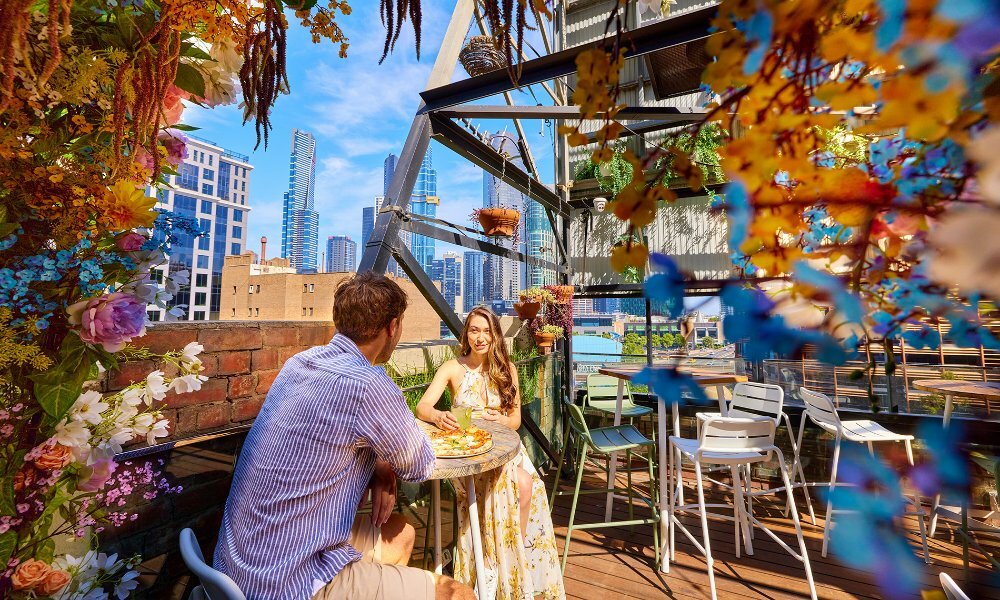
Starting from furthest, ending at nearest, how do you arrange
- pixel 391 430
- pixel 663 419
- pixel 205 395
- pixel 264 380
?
pixel 663 419, pixel 264 380, pixel 205 395, pixel 391 430

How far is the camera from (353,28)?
3.29ft

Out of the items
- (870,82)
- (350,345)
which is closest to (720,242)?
(350,345)

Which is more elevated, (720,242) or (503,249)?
(720,242)

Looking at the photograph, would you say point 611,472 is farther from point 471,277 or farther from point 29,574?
point 471,277

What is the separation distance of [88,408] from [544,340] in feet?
11.7

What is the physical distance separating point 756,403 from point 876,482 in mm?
3519

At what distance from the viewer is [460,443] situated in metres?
1.84

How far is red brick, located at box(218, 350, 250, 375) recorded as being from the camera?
5.12 ft

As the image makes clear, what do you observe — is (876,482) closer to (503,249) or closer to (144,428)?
→ (144,428)

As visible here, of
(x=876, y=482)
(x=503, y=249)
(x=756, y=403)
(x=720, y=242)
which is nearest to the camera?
(x=876, y=482)

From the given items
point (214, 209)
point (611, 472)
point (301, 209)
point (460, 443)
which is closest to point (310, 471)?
point (460, 443)

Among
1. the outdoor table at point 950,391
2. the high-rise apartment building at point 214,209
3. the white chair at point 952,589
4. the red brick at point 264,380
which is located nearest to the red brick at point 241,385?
the red brick at point 264,380

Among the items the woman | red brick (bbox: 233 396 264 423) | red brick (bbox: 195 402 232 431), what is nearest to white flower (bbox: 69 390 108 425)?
red brick (bbox: 195 402 232 431)

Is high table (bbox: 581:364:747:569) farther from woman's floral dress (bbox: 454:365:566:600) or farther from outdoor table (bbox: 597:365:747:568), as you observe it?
woman's floral dress (bbox: 454:365:566:600)
